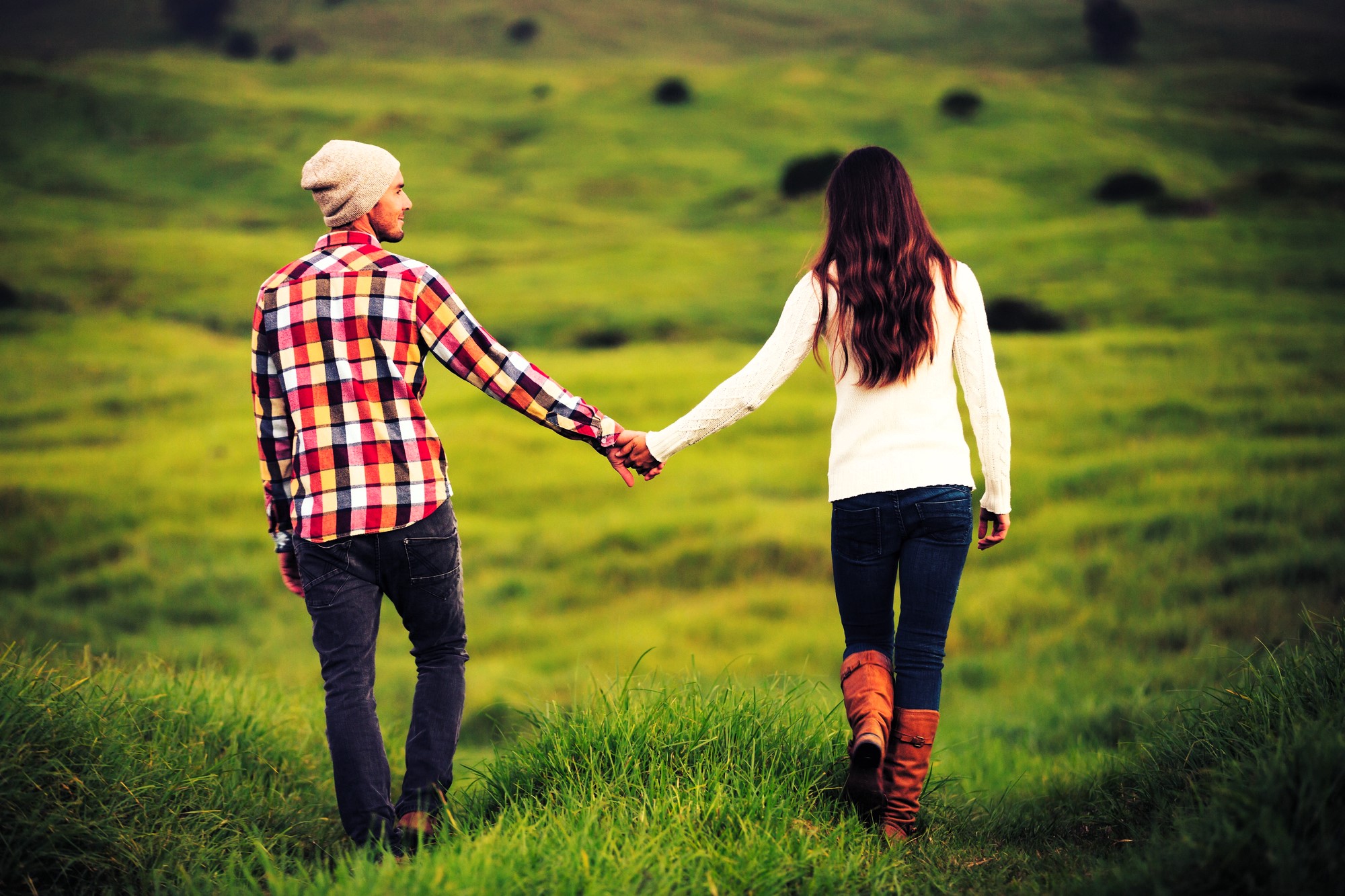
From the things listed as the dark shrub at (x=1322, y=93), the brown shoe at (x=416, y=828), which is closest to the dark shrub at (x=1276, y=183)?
the dark shrub at (x=1322, y=93)

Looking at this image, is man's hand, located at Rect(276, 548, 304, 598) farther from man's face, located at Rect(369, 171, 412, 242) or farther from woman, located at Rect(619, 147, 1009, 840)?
woman, located at Rect(619, 147, 1009, 840)

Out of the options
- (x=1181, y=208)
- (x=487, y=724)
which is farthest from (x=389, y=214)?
(x=1181, y=208)

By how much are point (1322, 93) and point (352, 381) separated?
6458 centimetres

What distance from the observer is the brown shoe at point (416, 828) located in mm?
3428

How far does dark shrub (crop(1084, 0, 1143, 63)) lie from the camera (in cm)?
6600

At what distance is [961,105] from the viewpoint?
49.3 m

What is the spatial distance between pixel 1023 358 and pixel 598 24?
78.7 metres

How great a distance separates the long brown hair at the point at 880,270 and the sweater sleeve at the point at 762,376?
58mm

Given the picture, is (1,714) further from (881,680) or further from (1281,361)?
(1281,361)

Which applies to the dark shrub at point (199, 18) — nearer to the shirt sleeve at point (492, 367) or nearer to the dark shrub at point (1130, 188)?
the dark shrub at point (1130, 188)

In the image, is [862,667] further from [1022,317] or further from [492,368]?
[1022,317]

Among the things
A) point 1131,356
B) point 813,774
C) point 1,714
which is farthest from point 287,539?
point 1131,356

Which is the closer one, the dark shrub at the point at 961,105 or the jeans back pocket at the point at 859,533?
the jeans back pocket at the point at 859,533

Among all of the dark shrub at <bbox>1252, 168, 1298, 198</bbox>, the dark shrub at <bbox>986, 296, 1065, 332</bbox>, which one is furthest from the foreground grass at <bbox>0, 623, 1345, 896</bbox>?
the dark shrub at <bbox>1252, 168, 1298, 198</bbox>
